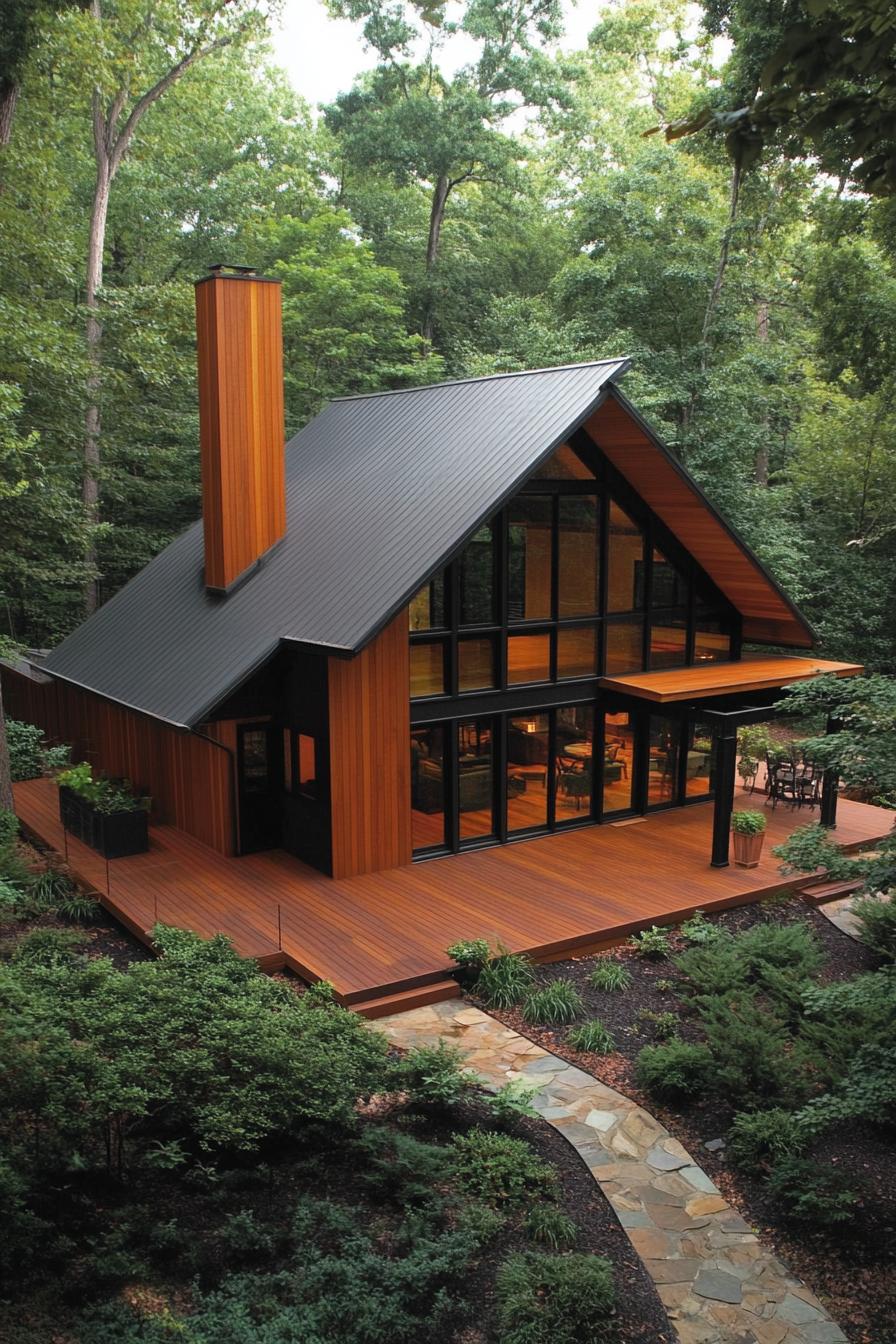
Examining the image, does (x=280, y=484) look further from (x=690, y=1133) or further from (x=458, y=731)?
(x=690, y=1133)

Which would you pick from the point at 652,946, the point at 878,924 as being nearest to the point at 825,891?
the point at 878,924

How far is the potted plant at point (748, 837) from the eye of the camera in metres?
11.3

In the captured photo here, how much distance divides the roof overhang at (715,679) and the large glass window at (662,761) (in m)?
0.79

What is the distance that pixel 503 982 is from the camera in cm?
854

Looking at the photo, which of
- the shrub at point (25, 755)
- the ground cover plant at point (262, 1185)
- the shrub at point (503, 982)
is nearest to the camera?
the ground cover plant at point (262, 1185)

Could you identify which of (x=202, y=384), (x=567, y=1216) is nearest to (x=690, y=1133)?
(x=567, y=1216)

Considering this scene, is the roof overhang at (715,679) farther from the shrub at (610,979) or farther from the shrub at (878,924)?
the shrub at (610,979)

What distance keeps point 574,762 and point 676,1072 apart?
575 cm

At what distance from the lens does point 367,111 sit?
84.5ft

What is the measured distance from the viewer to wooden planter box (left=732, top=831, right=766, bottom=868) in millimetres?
11383

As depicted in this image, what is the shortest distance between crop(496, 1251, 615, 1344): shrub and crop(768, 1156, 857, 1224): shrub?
1.33 m

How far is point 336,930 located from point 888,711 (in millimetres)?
5255

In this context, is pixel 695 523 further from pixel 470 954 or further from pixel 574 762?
pixel 470 954

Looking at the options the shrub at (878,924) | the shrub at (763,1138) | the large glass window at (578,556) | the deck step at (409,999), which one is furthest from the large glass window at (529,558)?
the shrub at (763,1138)
